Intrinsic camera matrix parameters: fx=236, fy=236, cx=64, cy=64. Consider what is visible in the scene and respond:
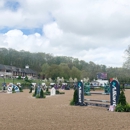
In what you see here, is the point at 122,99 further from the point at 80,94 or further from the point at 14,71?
the point at 14,71

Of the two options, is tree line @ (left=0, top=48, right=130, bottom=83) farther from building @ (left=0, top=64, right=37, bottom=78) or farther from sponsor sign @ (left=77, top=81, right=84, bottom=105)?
sponsor sign @ (left=77, top=81, right=84, bottom=105)

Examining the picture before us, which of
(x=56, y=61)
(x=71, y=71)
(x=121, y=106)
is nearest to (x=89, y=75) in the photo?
(x=71, y=71)

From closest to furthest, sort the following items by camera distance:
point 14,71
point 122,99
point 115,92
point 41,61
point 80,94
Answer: point 122,99 → point 115,92 → point 80,94 → point 14,71 → point 41,61

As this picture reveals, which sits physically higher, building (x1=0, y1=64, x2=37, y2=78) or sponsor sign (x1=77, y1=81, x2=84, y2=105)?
building (x1=0, y1=64, x2=37, y2=78)

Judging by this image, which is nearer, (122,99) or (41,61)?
(122,99)

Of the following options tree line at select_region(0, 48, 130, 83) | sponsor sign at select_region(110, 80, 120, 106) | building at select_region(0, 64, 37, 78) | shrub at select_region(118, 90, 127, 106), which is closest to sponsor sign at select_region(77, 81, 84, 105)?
sponsor sign at select_region(110, 80, 120, 106)

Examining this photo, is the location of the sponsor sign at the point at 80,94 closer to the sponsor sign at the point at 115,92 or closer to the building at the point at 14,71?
the sponsor sign at the point at 115,92

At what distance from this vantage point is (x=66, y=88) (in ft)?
154

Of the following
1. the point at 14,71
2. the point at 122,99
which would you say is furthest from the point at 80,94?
the point at 14,71

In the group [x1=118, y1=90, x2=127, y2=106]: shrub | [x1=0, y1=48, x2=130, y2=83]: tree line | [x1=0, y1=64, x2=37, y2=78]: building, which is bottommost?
[x1=118, y1=90, x2=127, y2=106]: shrub

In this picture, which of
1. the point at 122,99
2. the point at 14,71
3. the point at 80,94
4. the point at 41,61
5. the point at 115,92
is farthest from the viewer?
the point at 41,61

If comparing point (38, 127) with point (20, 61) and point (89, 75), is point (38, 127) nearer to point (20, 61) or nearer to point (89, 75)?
point (89, 75)

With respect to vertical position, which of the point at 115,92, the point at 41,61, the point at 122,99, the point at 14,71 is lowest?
the point at 122,99

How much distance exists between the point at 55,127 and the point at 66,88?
3996 cm
